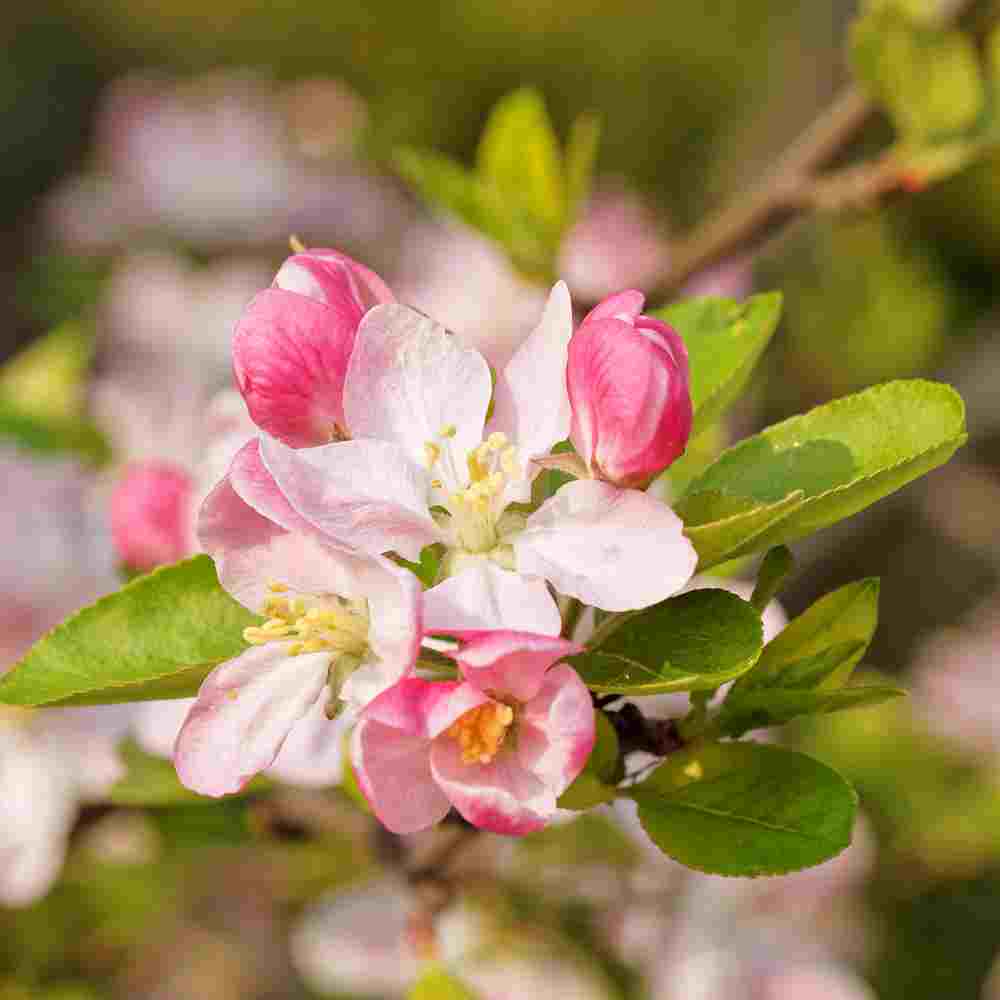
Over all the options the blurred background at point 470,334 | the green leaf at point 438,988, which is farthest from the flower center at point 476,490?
the green leaf at point 438,988

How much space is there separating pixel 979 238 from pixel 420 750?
2.32 m

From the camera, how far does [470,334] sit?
225cm

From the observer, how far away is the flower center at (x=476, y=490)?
2.68ft

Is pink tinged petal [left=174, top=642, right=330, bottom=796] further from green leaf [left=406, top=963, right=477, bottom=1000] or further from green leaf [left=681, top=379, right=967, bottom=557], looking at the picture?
green leaf [left=406, top=963, right=477, bottom=1000]

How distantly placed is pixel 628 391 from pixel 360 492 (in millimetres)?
151

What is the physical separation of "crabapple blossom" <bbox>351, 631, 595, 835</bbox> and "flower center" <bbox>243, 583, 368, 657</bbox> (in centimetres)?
8

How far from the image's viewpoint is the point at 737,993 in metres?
1.61

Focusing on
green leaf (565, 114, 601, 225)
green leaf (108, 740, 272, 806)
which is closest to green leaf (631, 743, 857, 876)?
green leaf (108, 740, 272, 806)

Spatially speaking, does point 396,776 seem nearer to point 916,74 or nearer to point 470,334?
point 916,74

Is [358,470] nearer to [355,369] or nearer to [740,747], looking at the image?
[355,369]

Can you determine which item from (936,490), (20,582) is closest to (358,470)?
(20,582)

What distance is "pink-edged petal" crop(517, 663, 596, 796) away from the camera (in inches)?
28.0

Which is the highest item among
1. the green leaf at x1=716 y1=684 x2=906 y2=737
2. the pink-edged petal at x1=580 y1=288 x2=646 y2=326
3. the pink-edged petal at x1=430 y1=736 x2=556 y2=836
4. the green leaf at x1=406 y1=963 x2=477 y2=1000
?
the pink-edged petal at x1=580 y1=288 x2=646 y2=326

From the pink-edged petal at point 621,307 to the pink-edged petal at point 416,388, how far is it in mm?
99
